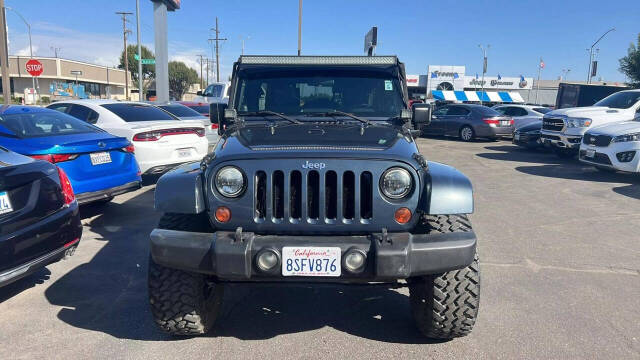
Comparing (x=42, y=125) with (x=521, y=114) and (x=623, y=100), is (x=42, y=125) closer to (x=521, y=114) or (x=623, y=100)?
(x=623, y=100)

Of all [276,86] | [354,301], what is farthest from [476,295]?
[276,86]

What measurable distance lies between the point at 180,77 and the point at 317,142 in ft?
279

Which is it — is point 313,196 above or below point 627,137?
below

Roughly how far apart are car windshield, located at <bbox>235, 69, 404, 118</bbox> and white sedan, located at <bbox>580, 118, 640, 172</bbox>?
289 inches

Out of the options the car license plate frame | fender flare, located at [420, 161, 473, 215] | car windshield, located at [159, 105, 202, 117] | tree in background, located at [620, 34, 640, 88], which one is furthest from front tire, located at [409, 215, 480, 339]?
tree in background, located at [620, 34, 640, 88]

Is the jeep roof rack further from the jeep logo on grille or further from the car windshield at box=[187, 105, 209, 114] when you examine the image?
the car windshield at box=[187, 105, 209, 114]

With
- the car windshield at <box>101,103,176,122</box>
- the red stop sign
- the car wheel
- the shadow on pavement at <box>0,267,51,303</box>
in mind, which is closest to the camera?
the shadow on pavement at <box>0,267,51,303</box>

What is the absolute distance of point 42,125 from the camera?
240 inches

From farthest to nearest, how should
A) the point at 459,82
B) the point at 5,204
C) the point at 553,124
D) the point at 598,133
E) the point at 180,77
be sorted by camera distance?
1. the point at 180,77
2. the point at 459,82
3. the point at 553,124
4. the point at 598,133
5. the point at 5,204

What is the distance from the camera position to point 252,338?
10.7 ft

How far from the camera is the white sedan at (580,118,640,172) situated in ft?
30.3

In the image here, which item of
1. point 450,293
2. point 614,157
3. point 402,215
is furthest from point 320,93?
point 614,157

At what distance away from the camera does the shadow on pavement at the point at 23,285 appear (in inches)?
158

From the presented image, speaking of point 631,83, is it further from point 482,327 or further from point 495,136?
point 482,327
